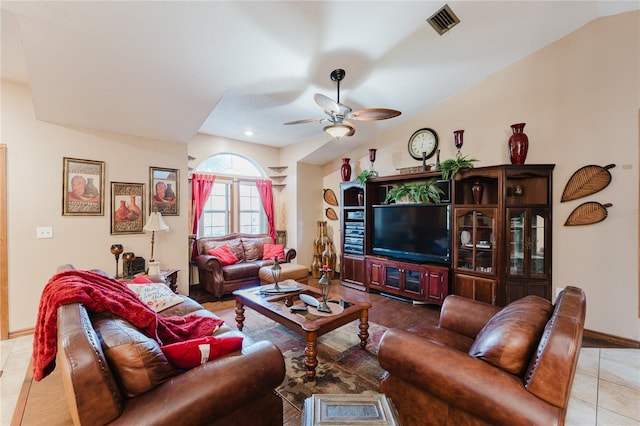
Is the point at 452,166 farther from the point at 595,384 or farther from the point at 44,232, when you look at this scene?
the point at 44,232

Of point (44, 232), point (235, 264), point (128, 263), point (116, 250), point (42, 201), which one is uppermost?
point (42, 201)

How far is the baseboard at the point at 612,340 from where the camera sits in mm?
2828

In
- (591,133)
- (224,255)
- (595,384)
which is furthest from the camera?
(224,255)

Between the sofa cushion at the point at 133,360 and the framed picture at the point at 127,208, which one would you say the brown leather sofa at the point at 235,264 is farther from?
the sofa cushion at the point at 133,360

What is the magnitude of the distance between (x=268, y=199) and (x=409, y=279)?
10.6 ft

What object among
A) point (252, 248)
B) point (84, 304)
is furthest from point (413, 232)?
point (84, 304)

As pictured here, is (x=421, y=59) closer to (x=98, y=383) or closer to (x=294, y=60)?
(x=294, y=60)

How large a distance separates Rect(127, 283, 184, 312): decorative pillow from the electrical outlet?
1.43 m

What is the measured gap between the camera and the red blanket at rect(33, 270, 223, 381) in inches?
50.1

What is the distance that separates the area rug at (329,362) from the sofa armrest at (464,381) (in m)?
0.71

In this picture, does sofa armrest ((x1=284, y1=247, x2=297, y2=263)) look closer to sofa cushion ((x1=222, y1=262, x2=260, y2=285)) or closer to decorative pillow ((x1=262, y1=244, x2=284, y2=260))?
decorative pillow ((x1=262, y1=244, x2=284, y2=260))

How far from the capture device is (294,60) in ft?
9.57

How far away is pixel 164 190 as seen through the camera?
392 centimetres

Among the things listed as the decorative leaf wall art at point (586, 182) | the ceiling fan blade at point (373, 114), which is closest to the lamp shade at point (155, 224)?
the ceiling fan blade at point (373, 114)
